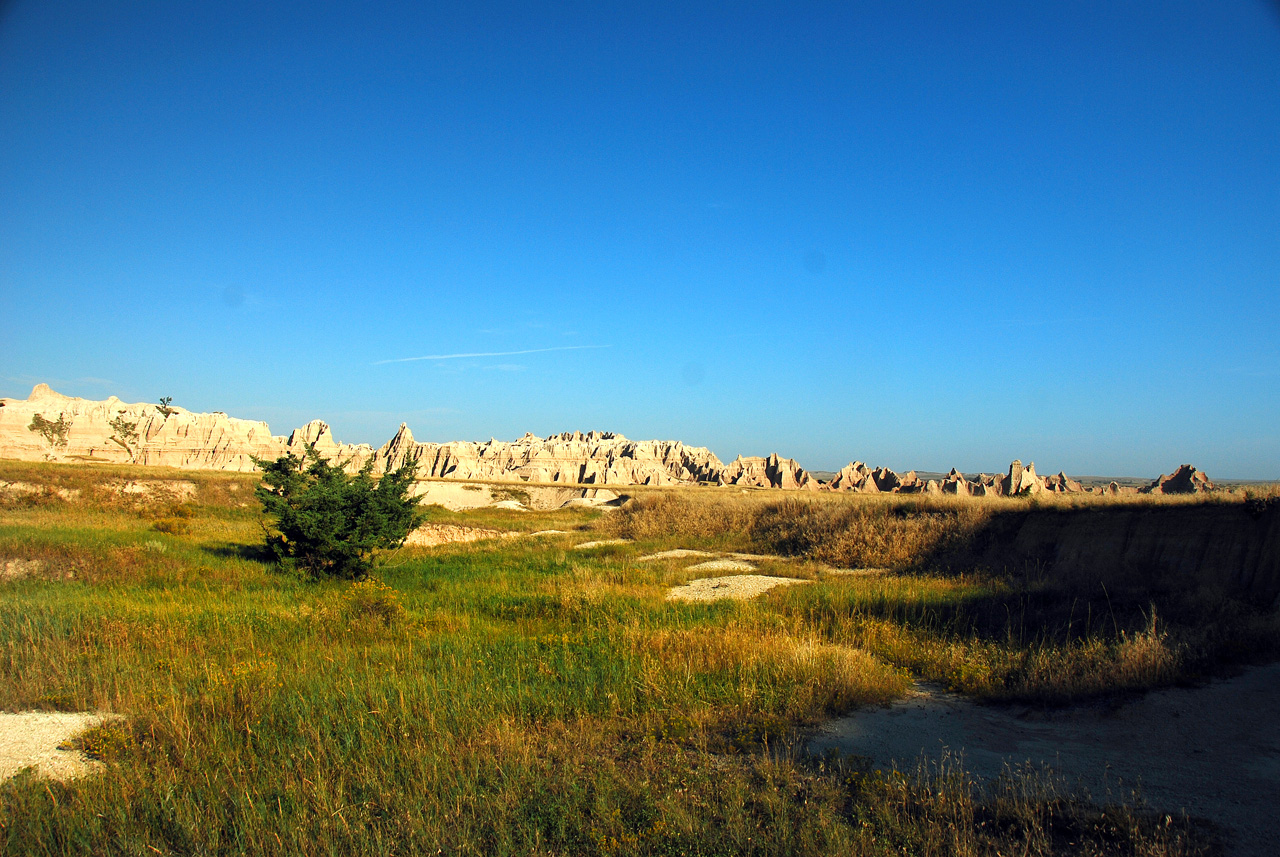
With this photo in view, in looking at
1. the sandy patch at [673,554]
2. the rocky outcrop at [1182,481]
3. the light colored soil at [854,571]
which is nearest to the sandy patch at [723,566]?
the sandy patch at [673,554]

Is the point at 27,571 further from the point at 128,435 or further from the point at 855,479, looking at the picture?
the point at 128,435

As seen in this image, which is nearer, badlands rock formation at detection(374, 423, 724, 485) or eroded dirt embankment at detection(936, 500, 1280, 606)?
eroded dirt embankment at detection(936, 500, 1280, 606)

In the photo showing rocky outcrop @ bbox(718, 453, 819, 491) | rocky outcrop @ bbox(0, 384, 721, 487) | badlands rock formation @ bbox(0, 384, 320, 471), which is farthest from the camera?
rocky outcrop @ bbox(718, 453, 819, 491)

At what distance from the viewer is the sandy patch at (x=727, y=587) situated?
45.3 feet

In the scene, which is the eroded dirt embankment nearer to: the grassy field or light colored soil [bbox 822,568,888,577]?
light colored soil [bbox 822,568,888,577]

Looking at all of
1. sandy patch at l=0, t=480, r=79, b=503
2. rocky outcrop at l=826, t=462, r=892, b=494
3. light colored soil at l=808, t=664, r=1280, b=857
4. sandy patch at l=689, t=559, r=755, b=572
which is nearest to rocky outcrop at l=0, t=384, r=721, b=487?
rocky outcrop at l=826, t=462, r=892, b=494

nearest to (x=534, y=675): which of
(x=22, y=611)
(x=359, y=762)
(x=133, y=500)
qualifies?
(x=359, y=762)

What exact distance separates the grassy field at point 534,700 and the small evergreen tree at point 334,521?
1.21m

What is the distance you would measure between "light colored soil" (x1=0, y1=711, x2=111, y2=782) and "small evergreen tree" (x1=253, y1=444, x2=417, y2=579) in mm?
9287

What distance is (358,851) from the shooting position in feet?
11.8

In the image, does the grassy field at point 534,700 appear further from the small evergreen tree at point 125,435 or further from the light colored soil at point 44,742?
the small evergreen tree at point 125,435

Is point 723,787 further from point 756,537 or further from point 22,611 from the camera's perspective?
point 756,537

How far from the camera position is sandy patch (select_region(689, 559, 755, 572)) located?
60.0 ft

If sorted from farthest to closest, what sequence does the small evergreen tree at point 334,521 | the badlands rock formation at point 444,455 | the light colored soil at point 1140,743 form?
the badlands rock formation at point 444,455 → the small evergreen tree at point 334,521 → the light colored soil at point 1140,743
